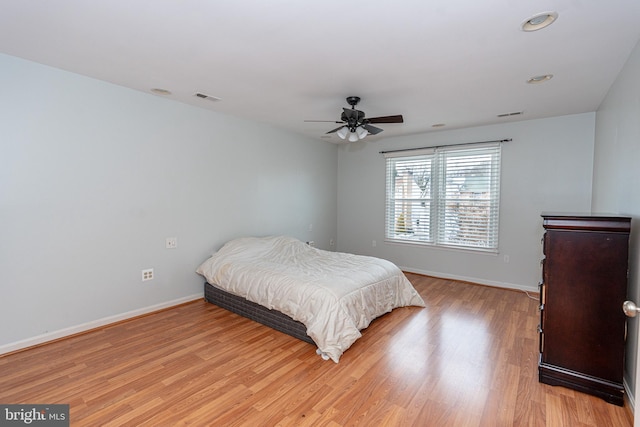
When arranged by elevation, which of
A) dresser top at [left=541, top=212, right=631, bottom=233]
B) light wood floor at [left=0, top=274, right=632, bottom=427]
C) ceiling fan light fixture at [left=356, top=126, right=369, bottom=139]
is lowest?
light wood floor at [left=0, top=274, right=632, bottom=427]

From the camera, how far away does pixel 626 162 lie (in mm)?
2445

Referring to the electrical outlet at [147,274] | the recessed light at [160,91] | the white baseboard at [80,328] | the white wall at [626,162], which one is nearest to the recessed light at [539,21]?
the white wall at [626,162]

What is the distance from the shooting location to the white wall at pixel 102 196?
2641 mm

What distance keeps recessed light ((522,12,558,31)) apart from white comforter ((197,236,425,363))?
8.08ft

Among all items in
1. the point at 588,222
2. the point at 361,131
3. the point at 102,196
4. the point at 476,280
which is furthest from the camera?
the point at 476,280

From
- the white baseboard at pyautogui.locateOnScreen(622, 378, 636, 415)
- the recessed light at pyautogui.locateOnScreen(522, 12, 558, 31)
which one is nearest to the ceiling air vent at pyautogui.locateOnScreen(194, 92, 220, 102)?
the recessed light at pyautogui.locateOnScreen(522, 12, 558, 31)

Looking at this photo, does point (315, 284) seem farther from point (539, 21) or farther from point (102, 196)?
point (539, 21)

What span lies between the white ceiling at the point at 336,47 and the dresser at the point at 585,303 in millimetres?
1340

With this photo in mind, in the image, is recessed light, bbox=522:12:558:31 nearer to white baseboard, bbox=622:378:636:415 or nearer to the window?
white baseboard, bbox=622:378:636:415

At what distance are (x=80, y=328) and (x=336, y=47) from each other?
3.57 metres

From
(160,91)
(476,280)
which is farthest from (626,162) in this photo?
(160,91)

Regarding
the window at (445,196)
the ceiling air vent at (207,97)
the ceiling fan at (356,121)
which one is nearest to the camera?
the ceiling fan at (356,121)

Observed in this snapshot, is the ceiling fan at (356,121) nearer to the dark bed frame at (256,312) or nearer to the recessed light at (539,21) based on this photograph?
the recessed light at (539,21)

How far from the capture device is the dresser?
2012mm
